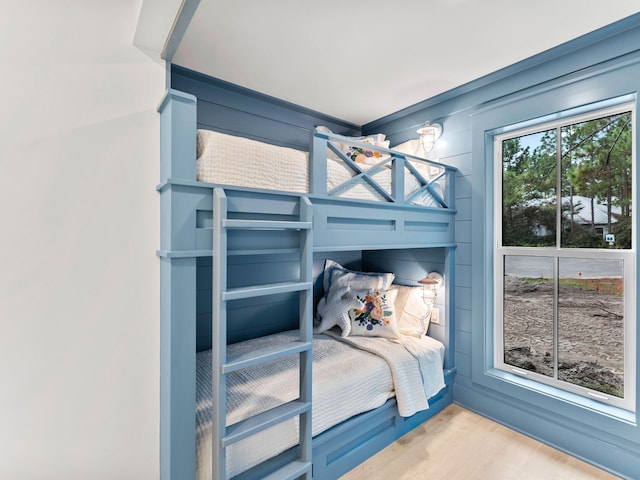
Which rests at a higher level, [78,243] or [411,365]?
[78,243]

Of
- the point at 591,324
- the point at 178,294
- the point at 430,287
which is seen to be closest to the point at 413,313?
the point at 430,287

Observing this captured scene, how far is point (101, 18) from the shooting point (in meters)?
1.30

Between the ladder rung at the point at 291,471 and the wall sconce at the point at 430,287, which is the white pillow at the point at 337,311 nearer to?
the wall sconce at the point at 430,287

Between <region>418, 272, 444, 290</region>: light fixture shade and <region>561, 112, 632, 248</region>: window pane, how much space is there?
857 millimetres

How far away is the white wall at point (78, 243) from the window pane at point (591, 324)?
2511 millimetres

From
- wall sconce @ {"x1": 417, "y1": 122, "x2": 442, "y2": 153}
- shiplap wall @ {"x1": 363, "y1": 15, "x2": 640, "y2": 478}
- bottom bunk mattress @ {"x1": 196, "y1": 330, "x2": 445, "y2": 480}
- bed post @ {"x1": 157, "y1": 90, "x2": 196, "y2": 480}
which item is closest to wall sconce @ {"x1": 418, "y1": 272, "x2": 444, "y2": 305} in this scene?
shiplap wall @ {"x1": 363, "y1": 15, "x2": 640, "y2": 478}

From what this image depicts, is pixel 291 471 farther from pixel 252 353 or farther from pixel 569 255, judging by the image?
pixel 569 255

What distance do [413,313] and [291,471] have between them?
1.54 m

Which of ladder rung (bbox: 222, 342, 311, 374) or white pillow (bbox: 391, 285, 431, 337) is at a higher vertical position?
ladder rung (bbox: 222, 342, 311, 374)

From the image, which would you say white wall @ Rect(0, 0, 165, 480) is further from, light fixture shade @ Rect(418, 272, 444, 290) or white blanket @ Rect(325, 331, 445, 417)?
light fixture shade @ Rect(418, 272, 444, 290)

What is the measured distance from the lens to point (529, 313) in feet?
7.48

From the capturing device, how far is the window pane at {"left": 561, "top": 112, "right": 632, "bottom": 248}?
6.04 ft

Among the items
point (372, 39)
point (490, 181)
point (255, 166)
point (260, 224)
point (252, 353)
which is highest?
point (372, 39)

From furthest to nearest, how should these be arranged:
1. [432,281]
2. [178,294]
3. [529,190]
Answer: [432,281], [529,190], [178,294]
